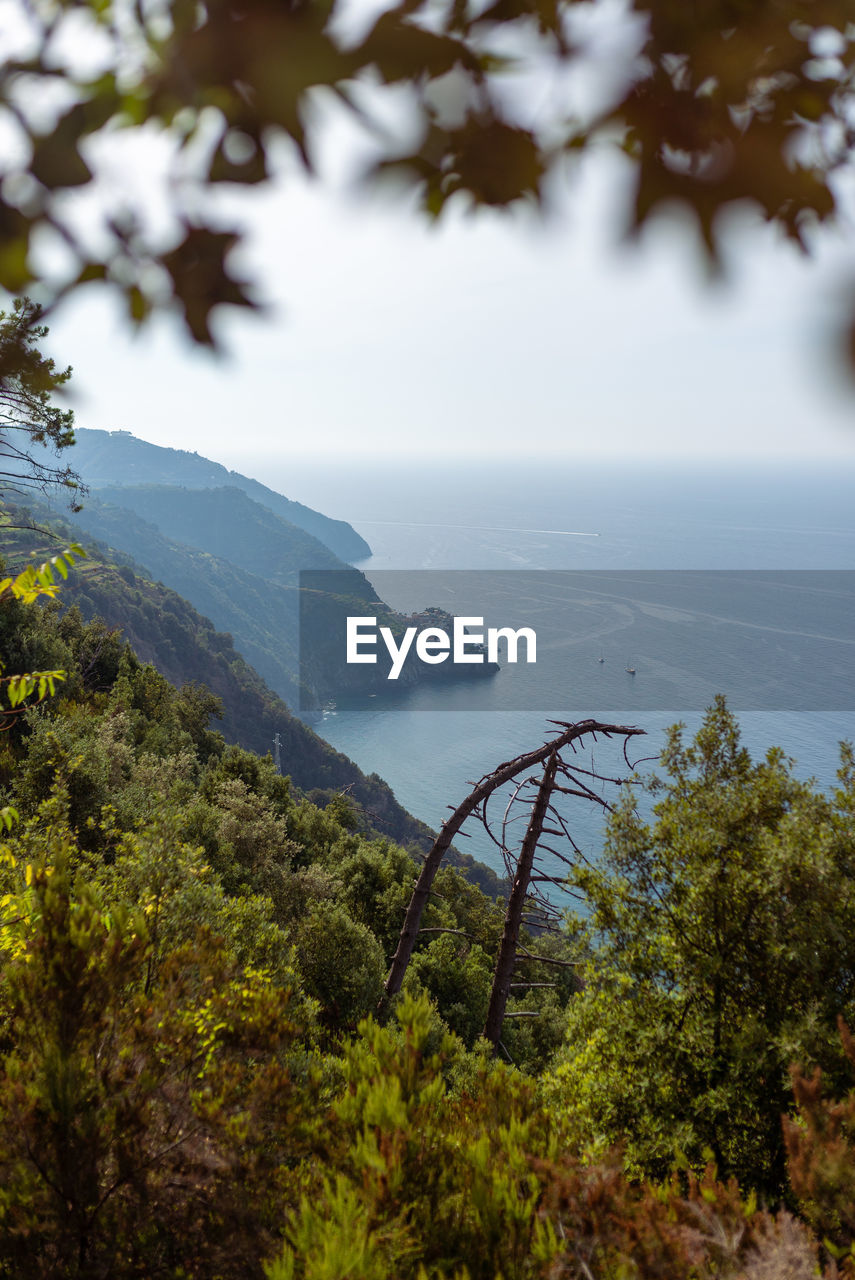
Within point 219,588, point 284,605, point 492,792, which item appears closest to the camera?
point 492,792

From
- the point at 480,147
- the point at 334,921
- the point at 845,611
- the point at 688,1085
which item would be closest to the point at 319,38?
the point at 480,147

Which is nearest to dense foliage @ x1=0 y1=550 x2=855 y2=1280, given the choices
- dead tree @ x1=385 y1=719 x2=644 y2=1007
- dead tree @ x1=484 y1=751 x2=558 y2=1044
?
dead tree @ x1=484 y1=751 x2=558 y2=1044

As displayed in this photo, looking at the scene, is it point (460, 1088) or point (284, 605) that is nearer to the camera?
point (460, 1088)

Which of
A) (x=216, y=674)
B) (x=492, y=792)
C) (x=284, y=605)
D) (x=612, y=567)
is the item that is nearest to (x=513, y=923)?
(x=492, y=792)

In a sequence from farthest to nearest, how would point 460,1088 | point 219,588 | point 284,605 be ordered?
→ point 284,605 → point 219,588 → point 460,1088

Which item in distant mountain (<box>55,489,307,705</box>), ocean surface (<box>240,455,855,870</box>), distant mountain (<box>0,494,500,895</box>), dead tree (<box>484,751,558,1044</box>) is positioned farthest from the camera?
distant mountain (<box>55,489,307,705</box>)

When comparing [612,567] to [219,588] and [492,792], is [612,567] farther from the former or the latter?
[492,792]

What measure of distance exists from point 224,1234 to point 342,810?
3632 cm

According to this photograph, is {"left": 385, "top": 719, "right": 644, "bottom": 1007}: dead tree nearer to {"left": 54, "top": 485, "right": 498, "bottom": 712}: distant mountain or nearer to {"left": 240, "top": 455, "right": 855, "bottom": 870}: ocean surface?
{"left": 240, "top": 455, "right": 855, "bottom": 870}: ocean surface

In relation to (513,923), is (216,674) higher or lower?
lower

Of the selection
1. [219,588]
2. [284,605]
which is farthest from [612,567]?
[219,588]

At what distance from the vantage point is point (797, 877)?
6.58m

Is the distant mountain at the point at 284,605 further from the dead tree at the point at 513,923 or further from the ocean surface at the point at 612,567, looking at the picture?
Result: the dead tree at the point at 513,923

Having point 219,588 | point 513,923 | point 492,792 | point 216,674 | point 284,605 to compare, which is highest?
point 219,588
